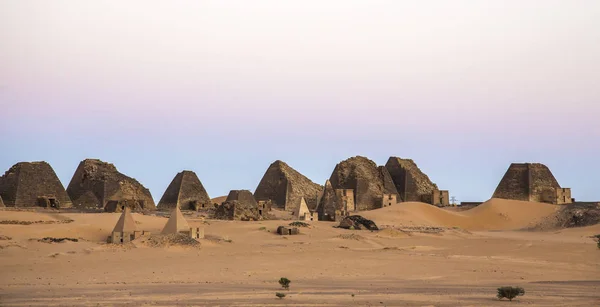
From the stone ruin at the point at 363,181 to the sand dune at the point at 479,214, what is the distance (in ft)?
19.4

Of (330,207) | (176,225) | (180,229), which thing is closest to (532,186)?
Answer: (330,207)

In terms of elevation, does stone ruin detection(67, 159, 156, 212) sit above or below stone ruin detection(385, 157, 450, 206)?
below

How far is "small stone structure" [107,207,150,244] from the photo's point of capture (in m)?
28.2

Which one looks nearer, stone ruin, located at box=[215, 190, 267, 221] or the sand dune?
stone ruin, located at box=[215, 190, 267, 221]

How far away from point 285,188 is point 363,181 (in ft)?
26.7

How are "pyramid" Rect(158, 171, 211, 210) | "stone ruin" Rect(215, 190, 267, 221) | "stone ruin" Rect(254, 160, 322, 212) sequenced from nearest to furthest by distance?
"stone ruin" Rect(215, 190, 267, 221), "pyramid" Rect(158, 171, 211, 210), "stone ruin" Rect(254, 160, 322, 212)

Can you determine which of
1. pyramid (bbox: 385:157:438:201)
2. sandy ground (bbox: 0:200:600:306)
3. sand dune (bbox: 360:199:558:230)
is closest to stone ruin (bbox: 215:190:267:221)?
sandy ground (bbox: 0:200:600:306)

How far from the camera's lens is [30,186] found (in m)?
37.8

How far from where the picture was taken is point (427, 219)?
49250 mm

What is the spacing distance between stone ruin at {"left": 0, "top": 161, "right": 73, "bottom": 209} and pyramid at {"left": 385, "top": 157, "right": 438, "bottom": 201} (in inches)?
1281

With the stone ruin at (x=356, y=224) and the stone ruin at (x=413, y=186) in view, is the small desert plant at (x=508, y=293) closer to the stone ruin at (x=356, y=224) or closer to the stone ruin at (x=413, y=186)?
the stone ruin at (x=356, y=224)

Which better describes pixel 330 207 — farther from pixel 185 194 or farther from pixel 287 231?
pixel 287 231

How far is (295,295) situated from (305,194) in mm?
39089

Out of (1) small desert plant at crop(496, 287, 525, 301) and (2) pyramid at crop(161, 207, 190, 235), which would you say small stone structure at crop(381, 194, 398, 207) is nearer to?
(2) pyramid at crop(161, 207, 190, 235)
